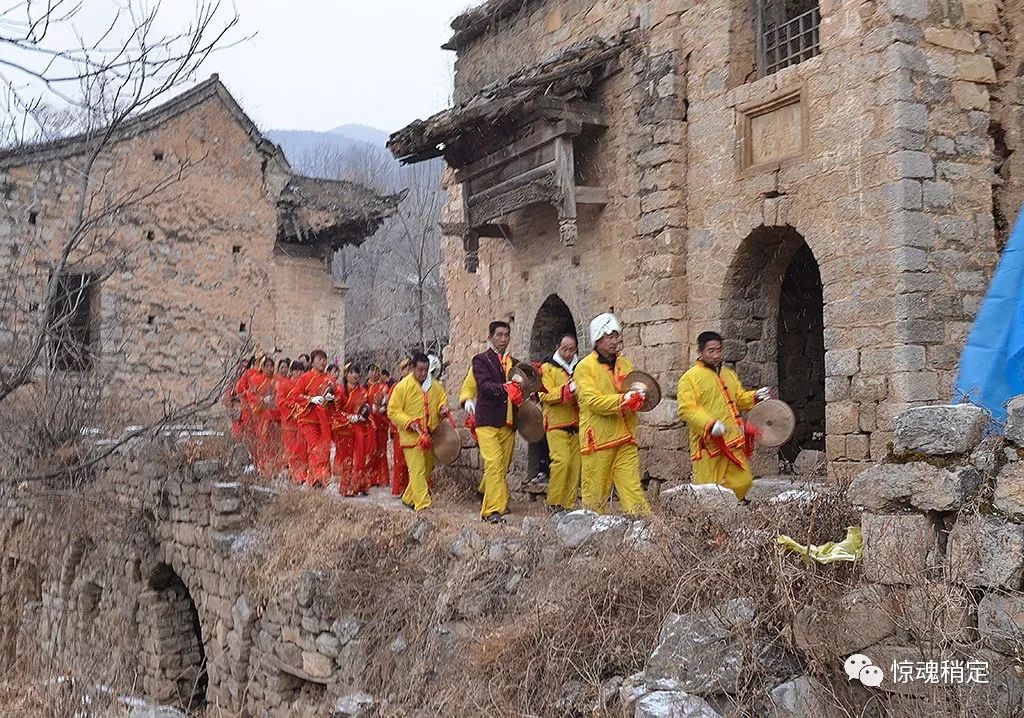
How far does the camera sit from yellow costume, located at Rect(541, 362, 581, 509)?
8.00 m

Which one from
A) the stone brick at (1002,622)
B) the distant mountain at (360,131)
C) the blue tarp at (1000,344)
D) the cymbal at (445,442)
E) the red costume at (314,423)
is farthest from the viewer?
the distant mountain at (360,131)

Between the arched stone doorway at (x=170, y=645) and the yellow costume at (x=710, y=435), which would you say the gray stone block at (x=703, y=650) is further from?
the arched stone doorway at (x=170, y=645)

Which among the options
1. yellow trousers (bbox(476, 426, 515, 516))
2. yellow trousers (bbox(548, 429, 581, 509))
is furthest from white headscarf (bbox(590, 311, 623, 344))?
yellow trousers (bbox(476, 426, 515, 516))

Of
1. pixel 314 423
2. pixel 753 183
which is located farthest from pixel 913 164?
pixel 314 423

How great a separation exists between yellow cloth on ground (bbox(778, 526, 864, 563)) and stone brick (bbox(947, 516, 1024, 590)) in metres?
0.51

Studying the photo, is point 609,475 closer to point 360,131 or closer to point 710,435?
point 710,435

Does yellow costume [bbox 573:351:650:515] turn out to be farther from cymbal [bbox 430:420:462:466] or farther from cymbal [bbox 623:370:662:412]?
cymbal [bbox 430:420:462:466]

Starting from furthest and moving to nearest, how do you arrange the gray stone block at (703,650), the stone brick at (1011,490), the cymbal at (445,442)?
1. the cymbal at (445,442)
2. the gray stone block at (703,650)
3. the stone brick at (1011,490)

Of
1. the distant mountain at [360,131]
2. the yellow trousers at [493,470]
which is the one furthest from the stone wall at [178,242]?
the distant mountain at [360,131]

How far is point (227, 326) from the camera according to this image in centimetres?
1609

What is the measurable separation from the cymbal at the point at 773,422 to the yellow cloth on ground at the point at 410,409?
132 inches

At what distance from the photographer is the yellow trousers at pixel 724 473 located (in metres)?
6.97

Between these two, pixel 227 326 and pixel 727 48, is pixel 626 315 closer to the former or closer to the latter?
pixel 727 48

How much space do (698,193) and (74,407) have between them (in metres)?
6.56
